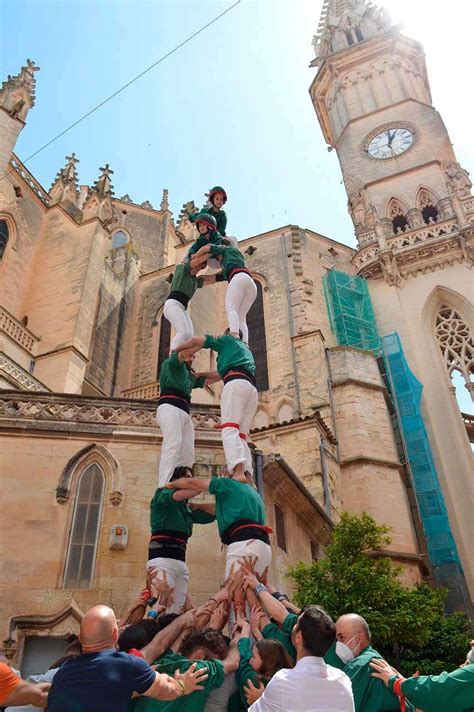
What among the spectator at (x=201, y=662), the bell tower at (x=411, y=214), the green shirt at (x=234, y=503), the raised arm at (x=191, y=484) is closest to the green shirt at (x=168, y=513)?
the raised arm at (x=191, y=484)

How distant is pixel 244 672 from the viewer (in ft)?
11.5

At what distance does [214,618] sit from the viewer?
14.7 feet

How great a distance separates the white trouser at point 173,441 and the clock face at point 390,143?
85.8 ft

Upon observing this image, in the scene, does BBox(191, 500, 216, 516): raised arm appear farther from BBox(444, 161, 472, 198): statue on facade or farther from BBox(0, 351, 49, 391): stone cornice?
BBox(444, 161, 472, 198): statue on facade

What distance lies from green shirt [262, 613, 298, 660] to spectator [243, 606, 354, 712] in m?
0.96

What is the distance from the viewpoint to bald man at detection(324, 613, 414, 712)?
3453 millimetres

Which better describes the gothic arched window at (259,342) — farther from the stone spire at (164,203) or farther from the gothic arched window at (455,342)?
the stone spire at (164,203)

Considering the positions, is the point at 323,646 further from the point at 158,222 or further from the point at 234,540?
the point at 158,222

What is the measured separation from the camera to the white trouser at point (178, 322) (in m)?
6.75

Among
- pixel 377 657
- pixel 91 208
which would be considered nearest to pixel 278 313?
pixel 91 208

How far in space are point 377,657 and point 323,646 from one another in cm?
76

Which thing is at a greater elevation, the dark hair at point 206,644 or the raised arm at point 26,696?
the dark hair at point 206,644

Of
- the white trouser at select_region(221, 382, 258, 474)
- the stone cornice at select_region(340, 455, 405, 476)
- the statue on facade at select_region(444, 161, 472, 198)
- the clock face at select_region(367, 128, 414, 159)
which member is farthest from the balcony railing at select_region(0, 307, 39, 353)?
the clock face at select_region(367, 128, 414, 159)

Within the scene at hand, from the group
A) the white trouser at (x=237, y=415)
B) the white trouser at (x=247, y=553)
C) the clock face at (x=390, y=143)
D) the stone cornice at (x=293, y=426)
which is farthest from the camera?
the clock face at (x=390, y=143)
